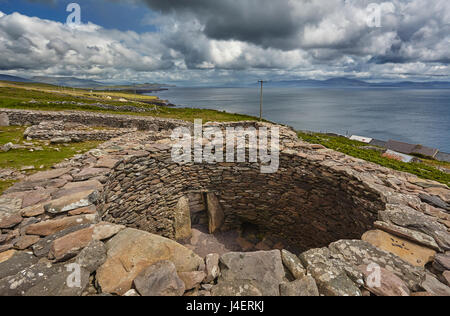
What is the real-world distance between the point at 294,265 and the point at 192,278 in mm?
1544

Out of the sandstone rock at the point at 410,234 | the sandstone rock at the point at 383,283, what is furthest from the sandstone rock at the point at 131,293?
the sandstone rock at the point at 410,234

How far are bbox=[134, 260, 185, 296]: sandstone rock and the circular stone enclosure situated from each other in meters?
3.17

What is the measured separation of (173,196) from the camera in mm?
7809

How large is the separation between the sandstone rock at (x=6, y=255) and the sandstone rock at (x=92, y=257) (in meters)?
0.96

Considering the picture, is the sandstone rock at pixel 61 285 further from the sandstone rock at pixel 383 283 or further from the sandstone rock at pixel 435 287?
the sandstone rock at pixel 435 287

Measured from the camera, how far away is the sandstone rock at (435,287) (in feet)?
8.28

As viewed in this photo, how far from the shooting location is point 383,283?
2631mm

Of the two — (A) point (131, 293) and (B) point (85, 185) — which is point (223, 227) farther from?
(A) point (131, 293)

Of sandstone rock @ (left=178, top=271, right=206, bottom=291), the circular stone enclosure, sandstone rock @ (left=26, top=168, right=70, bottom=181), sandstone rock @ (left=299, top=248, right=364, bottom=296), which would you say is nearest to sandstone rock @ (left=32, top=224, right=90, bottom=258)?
the circular stone enclosure

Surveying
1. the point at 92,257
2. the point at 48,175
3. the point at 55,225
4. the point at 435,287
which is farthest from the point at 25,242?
the point at 435,287

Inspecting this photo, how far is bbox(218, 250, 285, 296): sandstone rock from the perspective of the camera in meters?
2.66
